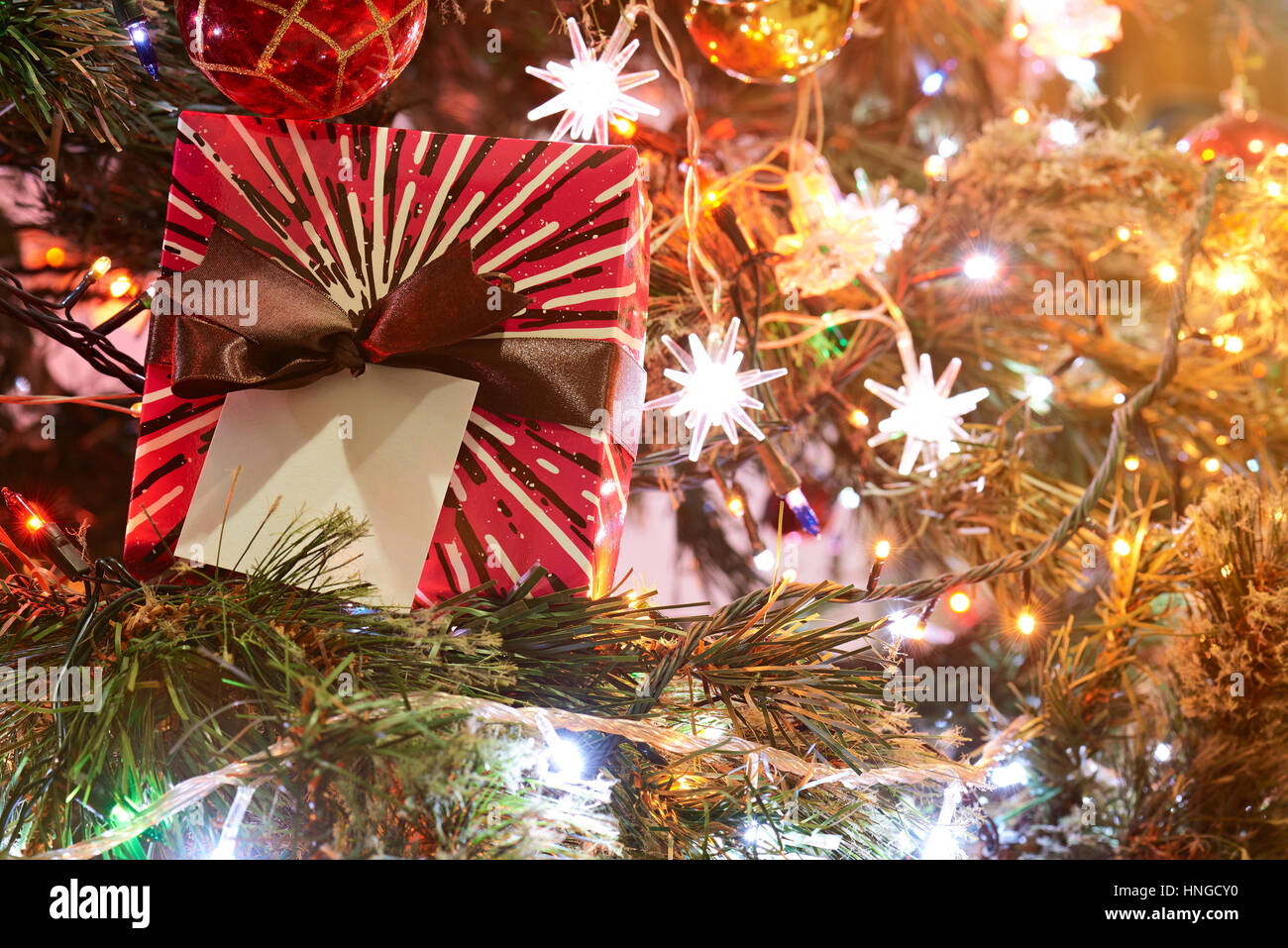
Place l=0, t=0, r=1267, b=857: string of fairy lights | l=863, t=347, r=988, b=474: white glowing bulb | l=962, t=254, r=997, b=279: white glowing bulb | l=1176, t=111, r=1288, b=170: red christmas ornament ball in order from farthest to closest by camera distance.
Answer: l=1176, t=111, r=1288, b=170: red christmas ornament ball, l=962, t=254, r=997, b=279: white glowing bulb, l=863, t=347, r=988, b=474: white glowing bulb, l=0, t=0, r=1267, b=857: string of fairy lights

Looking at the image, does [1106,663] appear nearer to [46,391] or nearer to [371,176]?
[371,176]

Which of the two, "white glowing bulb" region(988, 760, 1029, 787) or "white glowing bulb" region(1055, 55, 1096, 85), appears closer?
"white glowing bulb" region(988, 760, 1029, 787)

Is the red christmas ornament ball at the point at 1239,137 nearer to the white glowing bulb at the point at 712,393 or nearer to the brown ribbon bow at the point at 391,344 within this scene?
the white glowing bulb at the point at 712,393

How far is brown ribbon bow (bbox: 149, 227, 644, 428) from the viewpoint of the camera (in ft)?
1.70

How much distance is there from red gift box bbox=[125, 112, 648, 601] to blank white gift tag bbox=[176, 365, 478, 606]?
0.06 ft

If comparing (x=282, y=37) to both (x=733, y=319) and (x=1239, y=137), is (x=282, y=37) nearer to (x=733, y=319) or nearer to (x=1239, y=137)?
(x=733, y=319)

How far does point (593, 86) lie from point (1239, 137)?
75cm

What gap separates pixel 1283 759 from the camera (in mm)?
605

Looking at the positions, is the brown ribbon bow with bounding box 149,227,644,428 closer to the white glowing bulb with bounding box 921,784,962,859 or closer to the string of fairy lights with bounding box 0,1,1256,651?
the string of fairy lights with bounding box 0,1,1256,651

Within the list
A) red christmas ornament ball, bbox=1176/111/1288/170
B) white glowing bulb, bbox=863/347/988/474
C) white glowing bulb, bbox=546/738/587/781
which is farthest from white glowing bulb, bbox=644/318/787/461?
red christmas ornament ball, bbox=1176/111/1288/170

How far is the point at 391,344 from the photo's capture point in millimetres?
532
